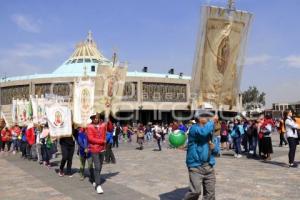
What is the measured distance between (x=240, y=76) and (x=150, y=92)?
159ft

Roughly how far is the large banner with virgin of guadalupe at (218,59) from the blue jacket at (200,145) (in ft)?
12.1

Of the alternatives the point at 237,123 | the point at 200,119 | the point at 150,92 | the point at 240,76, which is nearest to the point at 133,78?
the point at 150,92

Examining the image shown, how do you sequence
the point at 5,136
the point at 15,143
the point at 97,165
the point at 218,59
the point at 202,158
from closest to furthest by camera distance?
the point at 202,158
the point at 97,165
the point at 218,59
the point at 5,136
the point at 15,143

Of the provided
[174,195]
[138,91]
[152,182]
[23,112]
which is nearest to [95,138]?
[152,182]

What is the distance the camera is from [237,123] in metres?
16.2

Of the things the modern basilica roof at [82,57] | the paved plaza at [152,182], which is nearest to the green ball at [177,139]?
the paved plaza at [152,182]

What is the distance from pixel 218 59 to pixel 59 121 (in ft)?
16.2

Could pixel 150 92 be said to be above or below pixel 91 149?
above

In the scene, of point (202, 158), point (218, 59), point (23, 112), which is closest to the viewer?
point (202, 158)

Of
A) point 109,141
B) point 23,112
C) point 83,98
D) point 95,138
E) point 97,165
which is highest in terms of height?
point 83,98

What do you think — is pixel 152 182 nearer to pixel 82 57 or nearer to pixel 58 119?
pixel 58 119

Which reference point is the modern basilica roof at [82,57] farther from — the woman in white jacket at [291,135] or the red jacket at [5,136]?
the woman in white jacket at [291,135]

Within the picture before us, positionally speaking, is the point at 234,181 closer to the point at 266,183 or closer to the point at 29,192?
the point at 266,183

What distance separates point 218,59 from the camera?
34.2 ft
